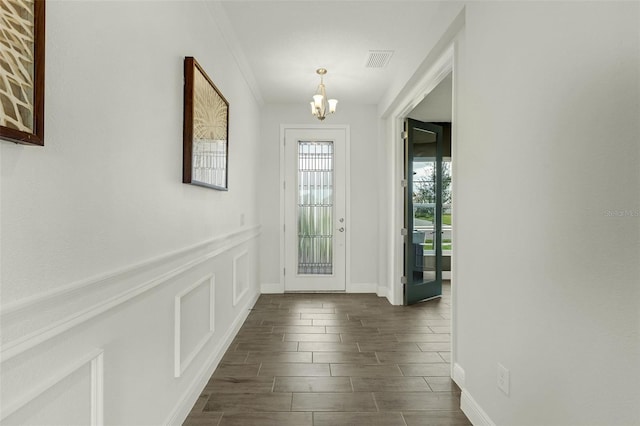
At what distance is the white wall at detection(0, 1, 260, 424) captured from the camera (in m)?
0.93

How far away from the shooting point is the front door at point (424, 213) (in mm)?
4406

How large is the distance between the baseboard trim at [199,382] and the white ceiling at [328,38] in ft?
8.00

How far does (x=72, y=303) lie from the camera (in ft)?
3.52

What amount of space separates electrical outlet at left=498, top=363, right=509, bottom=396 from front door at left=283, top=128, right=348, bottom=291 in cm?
341

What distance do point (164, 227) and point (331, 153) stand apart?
141 inches

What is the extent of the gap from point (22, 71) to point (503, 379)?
2061 mm

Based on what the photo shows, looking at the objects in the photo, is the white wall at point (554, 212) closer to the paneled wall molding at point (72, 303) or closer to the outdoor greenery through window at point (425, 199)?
the paneled wall molding at point (72, 303)

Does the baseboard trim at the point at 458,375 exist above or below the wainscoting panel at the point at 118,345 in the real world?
below

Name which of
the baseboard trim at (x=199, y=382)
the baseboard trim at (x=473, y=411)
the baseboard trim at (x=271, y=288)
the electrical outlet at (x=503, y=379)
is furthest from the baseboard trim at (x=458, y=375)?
the baseboard trim at (x=271, y=288)

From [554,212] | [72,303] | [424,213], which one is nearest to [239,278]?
[72,303]

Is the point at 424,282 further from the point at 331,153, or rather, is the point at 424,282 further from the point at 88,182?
the point at 88,182

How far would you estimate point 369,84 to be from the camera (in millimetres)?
4266

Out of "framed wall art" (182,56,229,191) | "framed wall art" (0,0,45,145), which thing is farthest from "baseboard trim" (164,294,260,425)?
"framed wall art" (0,0,45,145)

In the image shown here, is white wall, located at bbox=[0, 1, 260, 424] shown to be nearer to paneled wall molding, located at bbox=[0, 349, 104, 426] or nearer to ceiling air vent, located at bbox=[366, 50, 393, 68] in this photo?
paneled wall molding, located at bbox=[0, 349, 104, 426]
